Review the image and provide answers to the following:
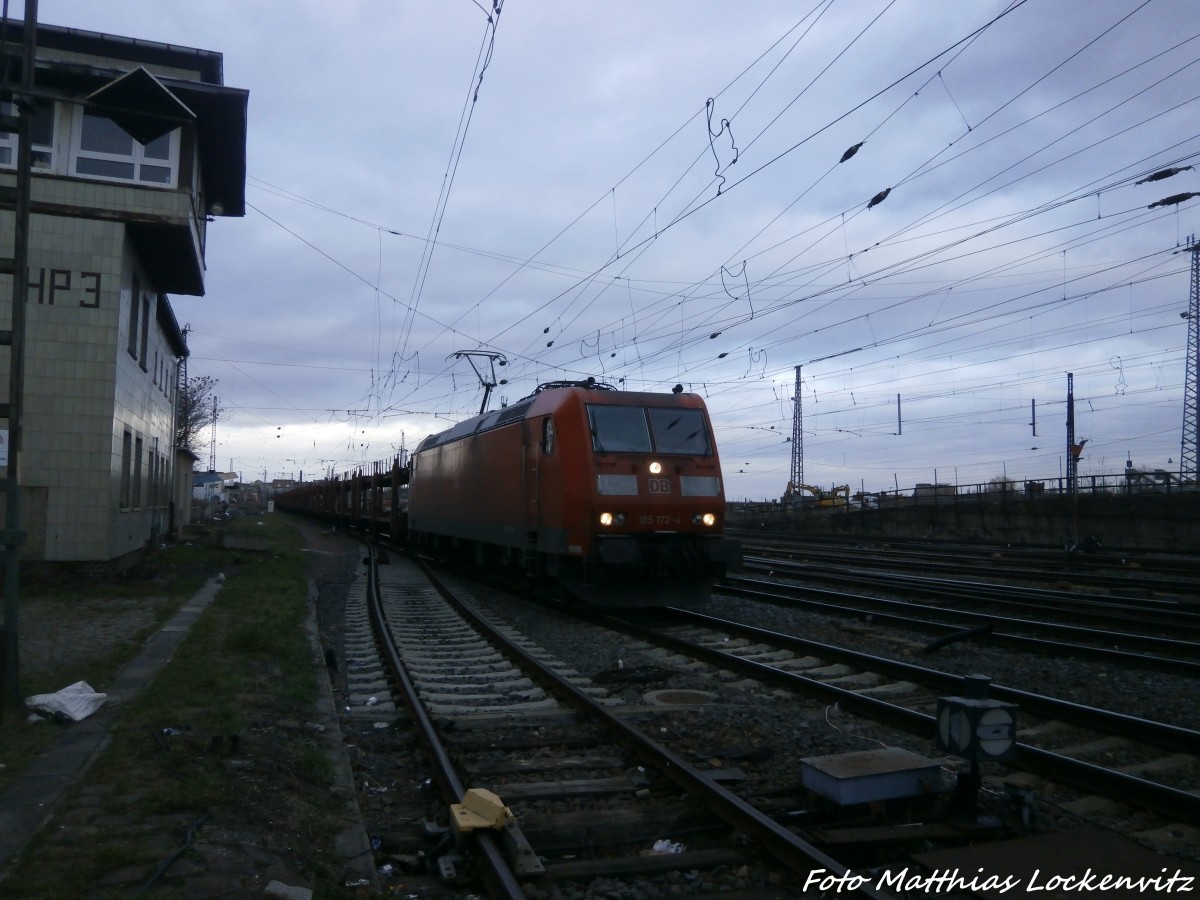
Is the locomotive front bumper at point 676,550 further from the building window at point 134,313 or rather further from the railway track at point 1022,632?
the building window at point 134,313

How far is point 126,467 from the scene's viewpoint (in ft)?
58.0

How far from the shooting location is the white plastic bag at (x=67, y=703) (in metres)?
6.49

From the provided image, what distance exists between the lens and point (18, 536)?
6.86 m

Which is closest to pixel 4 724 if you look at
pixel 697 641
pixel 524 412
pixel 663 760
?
pixel 663 760

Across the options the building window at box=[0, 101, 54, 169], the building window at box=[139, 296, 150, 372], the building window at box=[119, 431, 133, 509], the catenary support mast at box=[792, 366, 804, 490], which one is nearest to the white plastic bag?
the building window at box=[119, 431, 133, 509]

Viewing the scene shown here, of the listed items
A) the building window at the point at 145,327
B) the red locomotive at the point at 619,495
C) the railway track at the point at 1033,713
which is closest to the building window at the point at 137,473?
the building window at the point at 145,327

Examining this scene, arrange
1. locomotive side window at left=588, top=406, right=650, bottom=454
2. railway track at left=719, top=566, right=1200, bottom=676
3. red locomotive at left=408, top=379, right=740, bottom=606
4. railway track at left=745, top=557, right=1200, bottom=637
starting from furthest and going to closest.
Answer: locomotive side window at left=588, top=406, right=650, bottom=454 < red locomotive at left=408, top=379, right=740, bottom=606 < railway track at left=745, top=557, right=1200, bottom=637 < railway track at left=719, top=566, right=1200, bottom=676

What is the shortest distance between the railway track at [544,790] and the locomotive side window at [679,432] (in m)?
4.65

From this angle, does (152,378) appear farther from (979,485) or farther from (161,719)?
(979,485)

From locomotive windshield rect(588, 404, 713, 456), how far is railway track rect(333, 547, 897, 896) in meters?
4.13

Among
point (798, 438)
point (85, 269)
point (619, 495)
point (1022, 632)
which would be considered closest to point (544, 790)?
point (619, 495)

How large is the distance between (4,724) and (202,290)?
16.5 metres

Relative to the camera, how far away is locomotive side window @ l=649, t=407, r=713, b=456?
1331 cm

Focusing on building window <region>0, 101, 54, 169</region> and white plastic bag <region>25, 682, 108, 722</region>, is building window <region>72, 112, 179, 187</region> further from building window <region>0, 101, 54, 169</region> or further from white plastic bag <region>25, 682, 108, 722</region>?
white plastic bag <region>25, 682, 108, 722</region>
